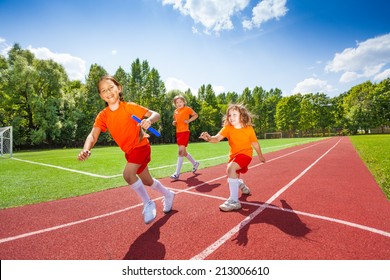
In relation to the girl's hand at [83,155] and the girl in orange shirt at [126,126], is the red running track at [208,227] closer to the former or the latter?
the girl in orange shirt at [126,126]

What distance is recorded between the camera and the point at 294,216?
357 cm

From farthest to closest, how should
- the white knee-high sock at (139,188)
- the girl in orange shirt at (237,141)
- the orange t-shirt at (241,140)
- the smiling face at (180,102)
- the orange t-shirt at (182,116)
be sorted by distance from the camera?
the orange t-shirt at (182,116)
the smiling face at (180,102)
the orange t-shirt at (241,140)
the girl in orange shirt at (237,141)
the white knee-high sock at (139,188)

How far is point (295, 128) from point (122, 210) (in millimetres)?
74339

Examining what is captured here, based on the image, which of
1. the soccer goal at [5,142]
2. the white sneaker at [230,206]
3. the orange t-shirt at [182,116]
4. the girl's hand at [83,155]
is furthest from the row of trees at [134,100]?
the soccer goal at [5,142]

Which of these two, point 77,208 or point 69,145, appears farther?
point 69,145

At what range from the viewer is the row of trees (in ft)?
112

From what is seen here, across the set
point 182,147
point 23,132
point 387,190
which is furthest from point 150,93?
point 387,190

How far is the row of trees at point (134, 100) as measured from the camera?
34.2 meters

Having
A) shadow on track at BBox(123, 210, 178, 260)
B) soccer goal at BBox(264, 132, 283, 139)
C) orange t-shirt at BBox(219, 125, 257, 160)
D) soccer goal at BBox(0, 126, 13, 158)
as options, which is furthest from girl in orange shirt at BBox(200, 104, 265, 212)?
soccer goal at BBox(264, 132, 283, 139)

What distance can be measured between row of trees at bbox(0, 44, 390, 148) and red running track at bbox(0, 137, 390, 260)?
374cm

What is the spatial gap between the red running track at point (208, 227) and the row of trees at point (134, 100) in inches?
Result: 147

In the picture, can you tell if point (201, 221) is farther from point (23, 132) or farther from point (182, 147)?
point (23, 132)

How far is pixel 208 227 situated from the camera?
10.5 feet

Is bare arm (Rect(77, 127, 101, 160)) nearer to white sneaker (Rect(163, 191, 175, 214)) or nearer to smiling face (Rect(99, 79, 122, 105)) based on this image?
smiling face (Rect(99, 79, 122, 105))
